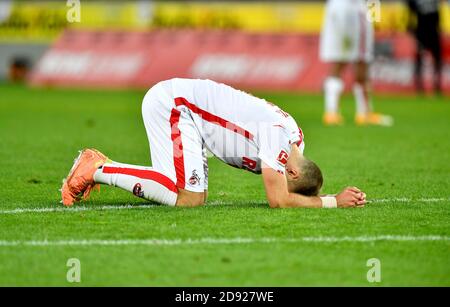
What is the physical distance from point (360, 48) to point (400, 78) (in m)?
6.74

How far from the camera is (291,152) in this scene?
7.59 metres

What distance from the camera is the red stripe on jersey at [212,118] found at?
304 inches

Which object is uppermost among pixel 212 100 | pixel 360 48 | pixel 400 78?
pixel 212 100

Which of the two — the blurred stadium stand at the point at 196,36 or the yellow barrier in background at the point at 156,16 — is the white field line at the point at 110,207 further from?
the yellow barrier in background at the point at 156,16

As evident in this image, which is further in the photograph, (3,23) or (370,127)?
(3,23)

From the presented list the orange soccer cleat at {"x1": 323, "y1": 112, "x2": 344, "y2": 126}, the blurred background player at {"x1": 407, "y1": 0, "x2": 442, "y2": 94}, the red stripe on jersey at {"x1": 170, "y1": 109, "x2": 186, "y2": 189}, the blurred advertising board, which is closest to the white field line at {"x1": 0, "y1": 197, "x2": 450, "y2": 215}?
the red stripe on jersey at {"x1": 170, "y1": 109, "x2": 186, "y2": 189}

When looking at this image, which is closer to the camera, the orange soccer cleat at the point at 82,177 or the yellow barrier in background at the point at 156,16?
the orange soccer cleat at the point at 82,177

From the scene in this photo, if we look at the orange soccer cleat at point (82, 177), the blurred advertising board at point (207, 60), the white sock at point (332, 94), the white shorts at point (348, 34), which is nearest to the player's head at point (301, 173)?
the orange soccer cleat at point (82, 177)

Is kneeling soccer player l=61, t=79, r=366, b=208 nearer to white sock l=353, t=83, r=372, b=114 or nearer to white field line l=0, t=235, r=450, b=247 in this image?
white field line l=0, t=235, r=450, b=247

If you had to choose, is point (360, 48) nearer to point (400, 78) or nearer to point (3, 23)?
point (400, 78)

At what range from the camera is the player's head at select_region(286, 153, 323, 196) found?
756 cm

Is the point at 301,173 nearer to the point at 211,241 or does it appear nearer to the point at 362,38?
the point at 211,241

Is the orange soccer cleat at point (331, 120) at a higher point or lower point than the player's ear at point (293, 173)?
lower
